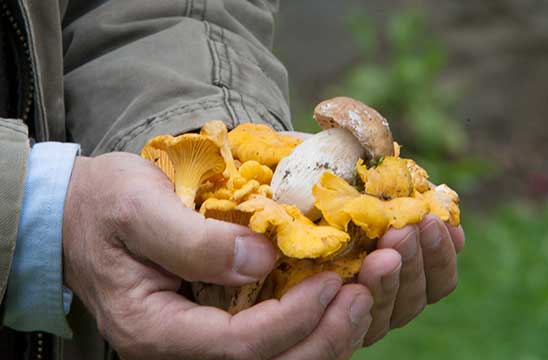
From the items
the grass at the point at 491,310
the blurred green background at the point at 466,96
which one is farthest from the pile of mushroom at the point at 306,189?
the blurred green background at the point at 466,96

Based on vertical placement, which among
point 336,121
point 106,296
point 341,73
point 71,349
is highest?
point 336,121

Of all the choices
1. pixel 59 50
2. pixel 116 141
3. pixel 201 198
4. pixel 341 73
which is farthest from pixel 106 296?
pixel 341 73

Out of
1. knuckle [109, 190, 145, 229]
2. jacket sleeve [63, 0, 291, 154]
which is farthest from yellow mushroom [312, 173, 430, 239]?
jacket sleeve [63, 0, 291, 154]

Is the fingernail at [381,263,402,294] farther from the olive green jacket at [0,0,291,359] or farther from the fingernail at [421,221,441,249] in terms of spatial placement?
the olive green jacket at [0,0,291,359]

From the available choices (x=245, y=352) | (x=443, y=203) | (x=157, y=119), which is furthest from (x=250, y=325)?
(x=157, y=119)

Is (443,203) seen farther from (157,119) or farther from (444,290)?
(157,119)

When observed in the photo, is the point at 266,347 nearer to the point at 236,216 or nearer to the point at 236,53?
the point at 236,216
